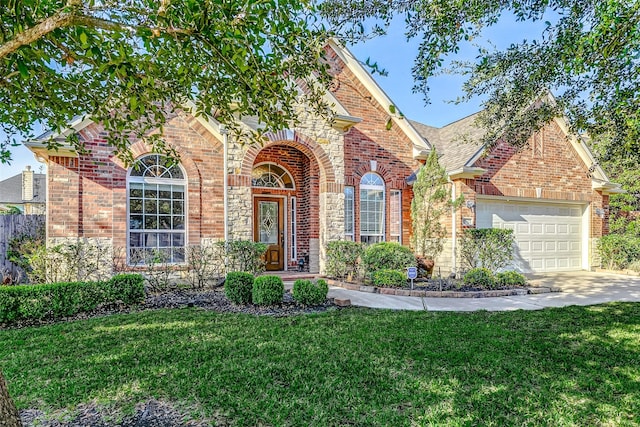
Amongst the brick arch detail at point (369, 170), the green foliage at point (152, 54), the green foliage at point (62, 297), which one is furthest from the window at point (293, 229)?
the green foliage at point (152, 54)

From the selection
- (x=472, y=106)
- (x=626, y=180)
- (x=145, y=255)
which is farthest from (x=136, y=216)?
(x=626, y=180)

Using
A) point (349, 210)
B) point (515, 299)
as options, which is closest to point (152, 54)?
point (515, 299)

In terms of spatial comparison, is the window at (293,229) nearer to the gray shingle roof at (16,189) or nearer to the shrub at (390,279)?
the shrub at (390,279)

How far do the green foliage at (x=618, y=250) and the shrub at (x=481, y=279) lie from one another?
7156 millimetres

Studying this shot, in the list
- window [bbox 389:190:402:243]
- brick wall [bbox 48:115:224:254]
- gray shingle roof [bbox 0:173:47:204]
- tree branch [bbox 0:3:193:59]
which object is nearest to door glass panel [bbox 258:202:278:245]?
brick wall [bbox 48:115:224:254]

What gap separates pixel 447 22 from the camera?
4289 millimetres

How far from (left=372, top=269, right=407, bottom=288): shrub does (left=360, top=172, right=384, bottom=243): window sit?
304cm

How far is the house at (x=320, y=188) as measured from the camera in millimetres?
9070

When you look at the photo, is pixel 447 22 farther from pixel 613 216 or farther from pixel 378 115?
pixel 613 216

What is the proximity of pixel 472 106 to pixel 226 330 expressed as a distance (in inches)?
216

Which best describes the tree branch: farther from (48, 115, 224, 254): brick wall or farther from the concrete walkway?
(48, 115, 224, 254): brick wall

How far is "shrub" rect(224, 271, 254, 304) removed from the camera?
7230mm

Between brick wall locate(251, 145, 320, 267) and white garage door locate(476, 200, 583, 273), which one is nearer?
brick wall locate(251, 145, 320, 267)

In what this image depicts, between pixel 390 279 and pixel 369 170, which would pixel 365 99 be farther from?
pixel 390 279
